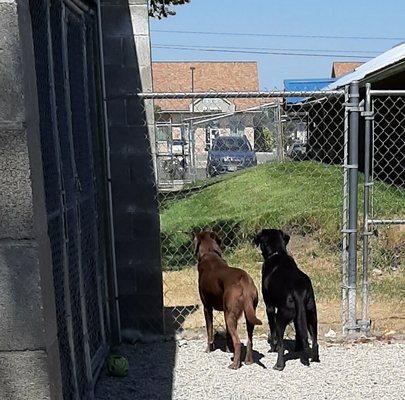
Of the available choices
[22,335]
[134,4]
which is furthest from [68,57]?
[22,335]

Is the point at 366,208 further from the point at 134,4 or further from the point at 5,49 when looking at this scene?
the point at 5,49

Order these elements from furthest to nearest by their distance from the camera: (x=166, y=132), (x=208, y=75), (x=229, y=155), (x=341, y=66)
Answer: (x=341, y=66)
(x=208, y=75)
(x=166, y=132)
(x=229, y=155)

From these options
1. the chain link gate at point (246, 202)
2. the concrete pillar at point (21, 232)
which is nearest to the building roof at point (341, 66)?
the chain link gate at point (246, 202)

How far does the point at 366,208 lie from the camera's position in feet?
18.0

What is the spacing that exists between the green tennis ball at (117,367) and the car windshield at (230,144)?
831cm

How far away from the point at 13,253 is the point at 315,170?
12.3m

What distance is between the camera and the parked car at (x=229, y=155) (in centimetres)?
1366

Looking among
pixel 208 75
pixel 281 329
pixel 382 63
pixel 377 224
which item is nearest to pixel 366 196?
pixel 377 224

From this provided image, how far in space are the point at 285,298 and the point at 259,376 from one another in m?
0.65

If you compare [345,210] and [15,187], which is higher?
[15,187]

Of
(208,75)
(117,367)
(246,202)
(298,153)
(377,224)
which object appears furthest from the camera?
(208,75)

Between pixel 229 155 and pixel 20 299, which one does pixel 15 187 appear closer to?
pixel 20 299

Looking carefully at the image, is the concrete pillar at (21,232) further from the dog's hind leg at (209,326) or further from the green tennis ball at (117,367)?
the dog's hind leg at (209,326)

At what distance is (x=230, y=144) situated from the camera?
44.7 feet
